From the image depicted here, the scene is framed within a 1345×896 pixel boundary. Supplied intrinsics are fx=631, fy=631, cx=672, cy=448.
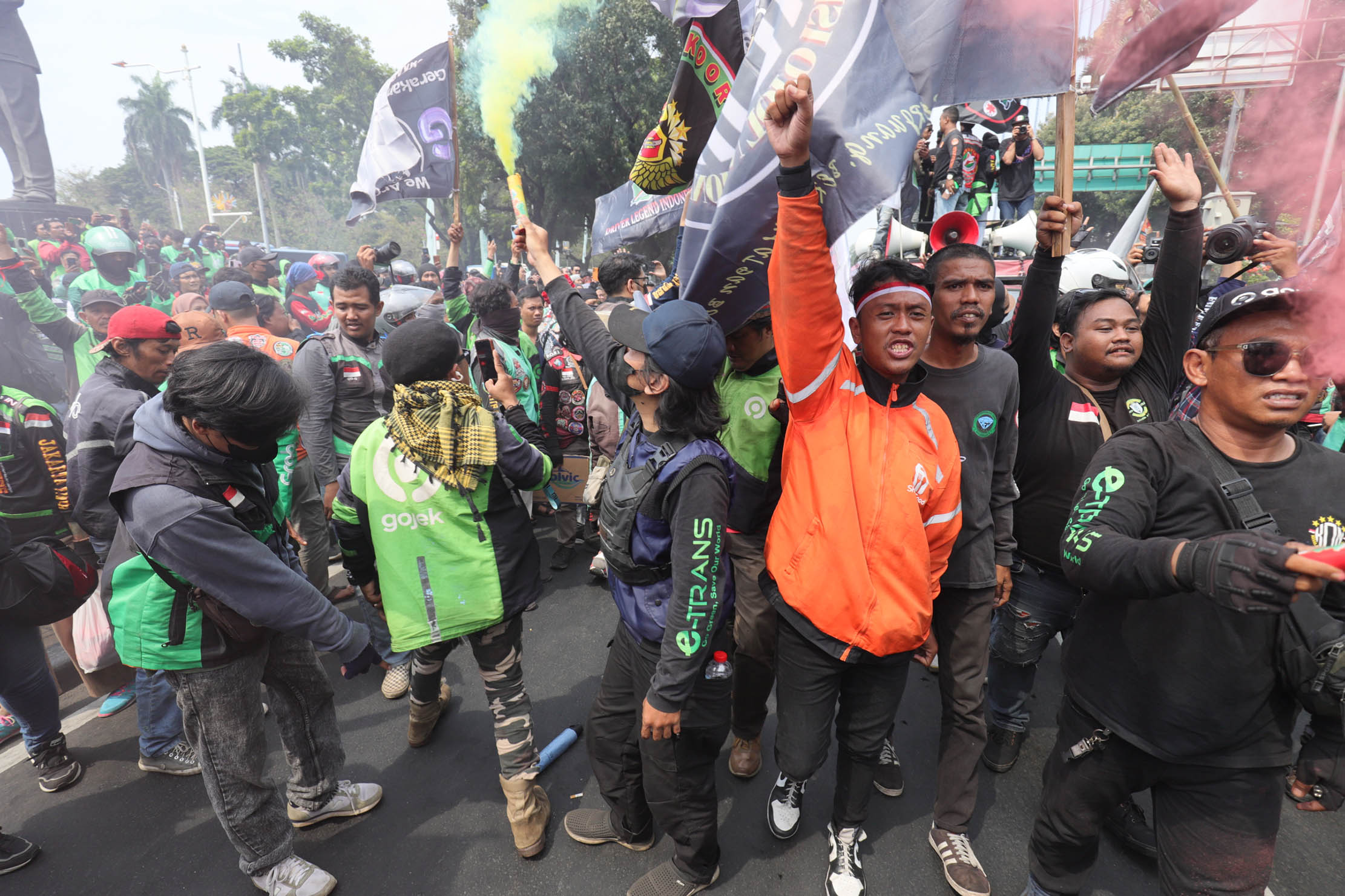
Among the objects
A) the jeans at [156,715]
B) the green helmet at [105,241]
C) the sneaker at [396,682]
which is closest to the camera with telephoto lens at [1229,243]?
the sneaker at [396,682]

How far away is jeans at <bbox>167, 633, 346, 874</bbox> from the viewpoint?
7.40ft

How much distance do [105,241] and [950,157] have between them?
10.2 metres

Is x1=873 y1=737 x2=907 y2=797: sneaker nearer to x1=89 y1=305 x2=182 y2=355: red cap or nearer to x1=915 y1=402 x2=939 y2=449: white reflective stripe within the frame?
x1=915 y1=402 x2=939 y2=449: white reflective stripe

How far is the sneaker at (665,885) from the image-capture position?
237cm

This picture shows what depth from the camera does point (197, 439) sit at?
2.14m

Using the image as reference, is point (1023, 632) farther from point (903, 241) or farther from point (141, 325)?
point (903, 241)

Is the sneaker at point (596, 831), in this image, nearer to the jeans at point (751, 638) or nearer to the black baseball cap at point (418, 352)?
the jeans at point (751, 638)

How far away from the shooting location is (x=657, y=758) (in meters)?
2.20

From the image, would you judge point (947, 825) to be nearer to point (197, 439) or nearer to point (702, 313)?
point (702, 313)

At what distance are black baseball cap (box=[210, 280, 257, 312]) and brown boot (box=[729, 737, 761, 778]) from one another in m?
4.45

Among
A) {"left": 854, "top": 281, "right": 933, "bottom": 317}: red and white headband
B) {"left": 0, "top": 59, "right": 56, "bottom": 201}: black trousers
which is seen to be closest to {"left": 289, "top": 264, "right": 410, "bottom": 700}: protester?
{"left": 854, "top": 281, "right": 933, "bottom": 317}: red and white headband

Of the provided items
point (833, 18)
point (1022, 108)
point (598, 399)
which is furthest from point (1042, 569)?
point (1022, 108)

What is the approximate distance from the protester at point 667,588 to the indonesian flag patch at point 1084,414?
1.64 m

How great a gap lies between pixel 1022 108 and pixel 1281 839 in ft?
23.4
